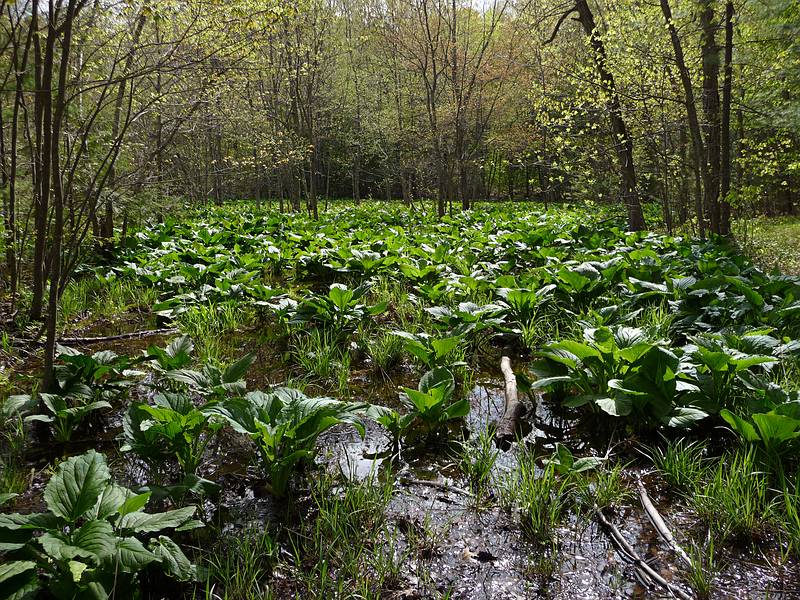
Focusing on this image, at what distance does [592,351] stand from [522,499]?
1139 millimetres

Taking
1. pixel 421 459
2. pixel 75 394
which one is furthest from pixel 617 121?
pixel 75 394

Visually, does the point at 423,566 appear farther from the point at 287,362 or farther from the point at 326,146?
the point at 326,146

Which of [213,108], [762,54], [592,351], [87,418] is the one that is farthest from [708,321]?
[213,108]

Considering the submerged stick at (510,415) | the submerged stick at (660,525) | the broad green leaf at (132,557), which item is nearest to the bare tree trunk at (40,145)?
the broad green leaf at (132,557)

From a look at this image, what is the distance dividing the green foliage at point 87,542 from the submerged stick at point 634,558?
5.44 ft

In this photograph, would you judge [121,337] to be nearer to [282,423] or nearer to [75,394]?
[75,394]

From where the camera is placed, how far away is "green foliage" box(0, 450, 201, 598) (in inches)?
62.7

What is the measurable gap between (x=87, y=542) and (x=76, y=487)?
0.30 m

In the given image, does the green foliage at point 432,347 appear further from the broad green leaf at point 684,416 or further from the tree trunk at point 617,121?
the tree trunk at point 617,121

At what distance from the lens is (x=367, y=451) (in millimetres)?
3008

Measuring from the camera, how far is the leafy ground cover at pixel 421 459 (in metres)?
1.92

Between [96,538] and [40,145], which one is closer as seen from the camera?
[96,538]

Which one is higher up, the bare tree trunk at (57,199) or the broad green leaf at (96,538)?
the bare tree trunk at (57,199)

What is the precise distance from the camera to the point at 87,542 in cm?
166
